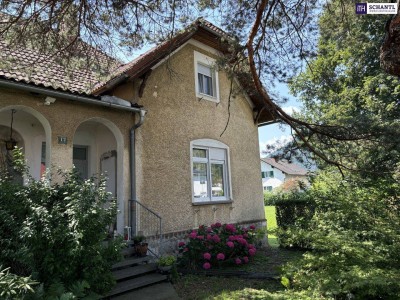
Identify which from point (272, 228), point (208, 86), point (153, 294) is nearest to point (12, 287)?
point (153, 294)

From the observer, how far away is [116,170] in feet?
30.6

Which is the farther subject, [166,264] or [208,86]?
[208,86]

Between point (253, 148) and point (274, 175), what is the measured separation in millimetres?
43398

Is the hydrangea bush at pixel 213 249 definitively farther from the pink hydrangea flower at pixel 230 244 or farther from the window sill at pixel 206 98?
the window sill at pixel 206 98

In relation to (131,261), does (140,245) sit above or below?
above

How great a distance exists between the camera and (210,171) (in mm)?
11062

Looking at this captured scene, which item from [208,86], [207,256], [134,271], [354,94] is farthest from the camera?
[354,94]

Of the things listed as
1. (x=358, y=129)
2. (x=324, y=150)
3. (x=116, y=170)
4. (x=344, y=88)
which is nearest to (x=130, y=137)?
(x=116, y=170)

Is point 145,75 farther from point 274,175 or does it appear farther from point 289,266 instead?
point 274,175

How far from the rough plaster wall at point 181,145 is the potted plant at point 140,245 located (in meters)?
1.05

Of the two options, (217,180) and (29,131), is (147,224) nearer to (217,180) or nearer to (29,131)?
(217,180)

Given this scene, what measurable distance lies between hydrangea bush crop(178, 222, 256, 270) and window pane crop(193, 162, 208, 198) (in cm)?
171

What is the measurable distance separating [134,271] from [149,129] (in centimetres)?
394

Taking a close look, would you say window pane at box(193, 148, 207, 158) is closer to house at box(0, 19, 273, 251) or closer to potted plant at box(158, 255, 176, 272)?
house at box(0, 19, 273, 251)
